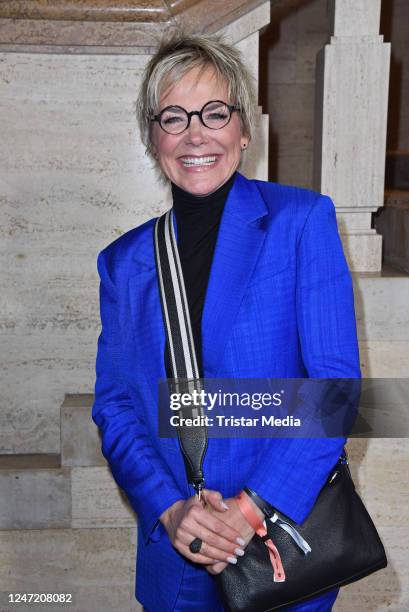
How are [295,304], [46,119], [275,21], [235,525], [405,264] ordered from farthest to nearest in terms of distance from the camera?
[275,21]
[405,264]
[46,119]
[295,304]
[235,525]

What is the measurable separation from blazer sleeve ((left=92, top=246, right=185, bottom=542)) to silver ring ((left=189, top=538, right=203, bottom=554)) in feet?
0.56

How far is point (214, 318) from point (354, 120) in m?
1.89

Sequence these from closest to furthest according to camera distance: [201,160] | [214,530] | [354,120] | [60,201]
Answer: [214,530] → [201,160] → [60,201] → [354,120]

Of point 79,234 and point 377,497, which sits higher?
point 79,234

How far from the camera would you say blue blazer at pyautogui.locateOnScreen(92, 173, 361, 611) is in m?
1.62

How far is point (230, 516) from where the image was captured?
1.55 metres

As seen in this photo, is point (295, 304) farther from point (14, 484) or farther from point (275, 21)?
point (275, 21)

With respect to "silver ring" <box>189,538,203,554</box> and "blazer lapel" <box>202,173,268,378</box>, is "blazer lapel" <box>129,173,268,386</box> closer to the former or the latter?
"blazer lapel" <box>202,173,268,378</box>

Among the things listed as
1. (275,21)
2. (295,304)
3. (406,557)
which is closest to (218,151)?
(295,304)

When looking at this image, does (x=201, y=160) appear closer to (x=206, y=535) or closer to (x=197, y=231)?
(x=197, y=231)

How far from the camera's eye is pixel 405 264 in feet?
11.3

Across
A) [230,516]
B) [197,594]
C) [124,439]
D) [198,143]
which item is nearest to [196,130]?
[198,143]

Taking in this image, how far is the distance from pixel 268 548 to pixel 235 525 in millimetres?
95

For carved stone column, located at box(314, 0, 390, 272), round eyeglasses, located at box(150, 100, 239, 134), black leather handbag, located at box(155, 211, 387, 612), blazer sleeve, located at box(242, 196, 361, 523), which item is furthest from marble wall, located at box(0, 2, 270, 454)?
black leather handbag, located at box(155, 211, 387, 612)
